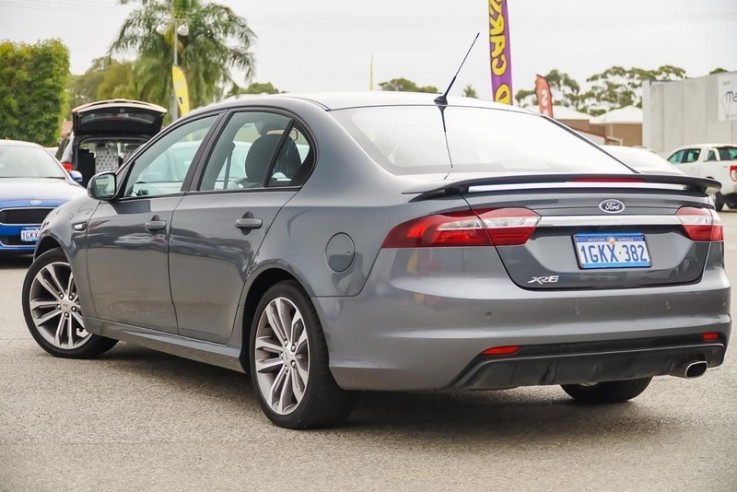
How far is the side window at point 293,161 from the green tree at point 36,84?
64.2 meters

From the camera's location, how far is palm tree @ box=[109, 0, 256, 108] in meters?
64.8

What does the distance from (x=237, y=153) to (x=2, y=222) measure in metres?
9.34

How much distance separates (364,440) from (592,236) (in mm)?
1332

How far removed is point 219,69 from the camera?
65.5 metres

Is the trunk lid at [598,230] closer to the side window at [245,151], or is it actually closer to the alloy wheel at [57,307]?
the side window at [245,151]

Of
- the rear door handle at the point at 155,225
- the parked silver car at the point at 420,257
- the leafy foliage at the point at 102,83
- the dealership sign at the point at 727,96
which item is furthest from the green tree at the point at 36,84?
the parked silver car at the point at 420,257

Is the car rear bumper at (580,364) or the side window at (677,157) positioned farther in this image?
the side window at (677,157)

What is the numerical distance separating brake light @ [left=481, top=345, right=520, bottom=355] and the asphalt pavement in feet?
1.47

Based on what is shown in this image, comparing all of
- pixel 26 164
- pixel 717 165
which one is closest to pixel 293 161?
pixel 26 164

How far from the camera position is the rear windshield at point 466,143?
5.79m

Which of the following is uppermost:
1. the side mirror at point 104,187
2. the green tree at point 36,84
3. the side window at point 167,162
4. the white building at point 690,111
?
the side window at point 167,162

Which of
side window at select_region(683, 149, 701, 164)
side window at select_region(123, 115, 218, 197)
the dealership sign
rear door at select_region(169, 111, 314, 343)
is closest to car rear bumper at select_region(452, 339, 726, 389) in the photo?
rear door at select_region(169, 111, 314, 343)

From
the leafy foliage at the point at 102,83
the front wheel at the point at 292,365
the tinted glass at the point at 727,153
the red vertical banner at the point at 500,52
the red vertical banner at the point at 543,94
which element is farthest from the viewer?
the leafy foliage at the point at 102,83

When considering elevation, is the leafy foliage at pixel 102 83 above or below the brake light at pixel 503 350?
below
